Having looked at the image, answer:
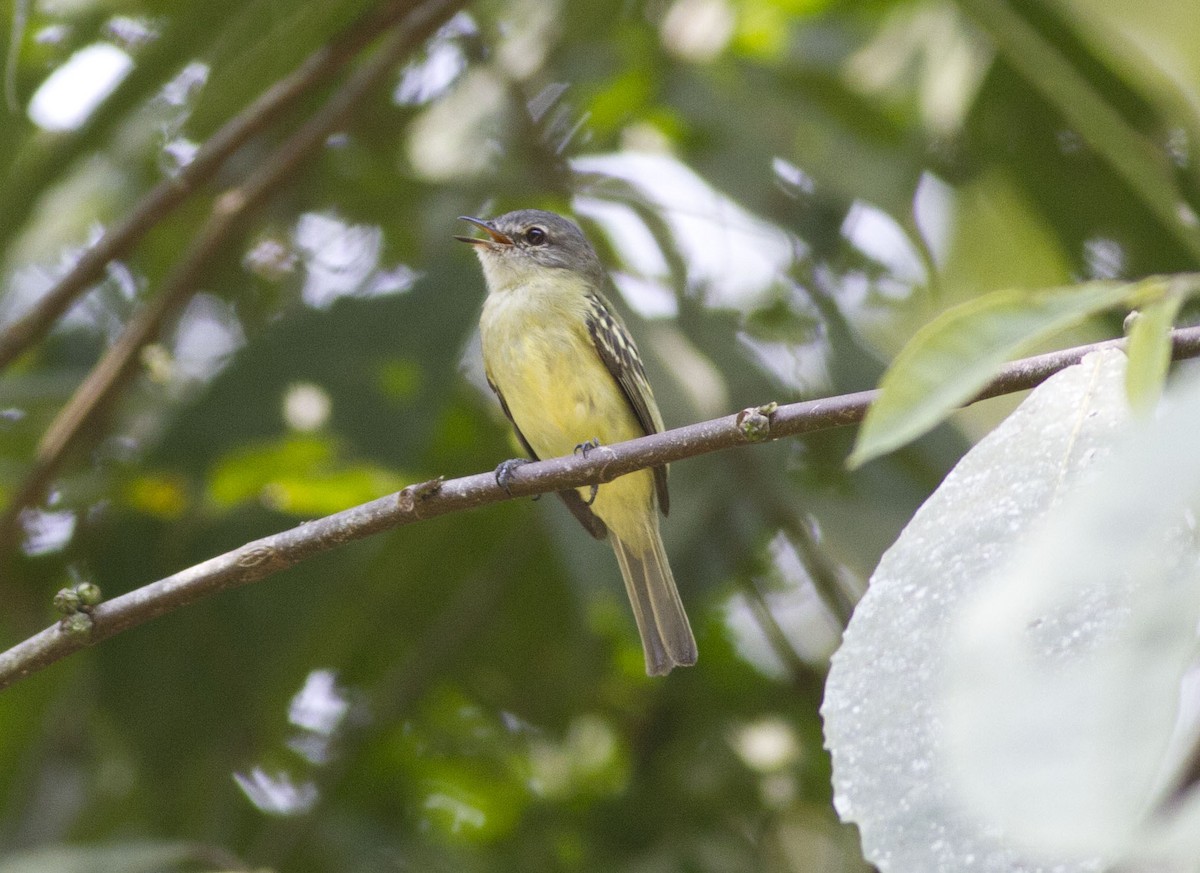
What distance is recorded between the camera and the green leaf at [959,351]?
3.56ft

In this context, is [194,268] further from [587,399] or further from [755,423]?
[755,423]

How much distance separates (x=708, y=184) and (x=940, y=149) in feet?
2.52

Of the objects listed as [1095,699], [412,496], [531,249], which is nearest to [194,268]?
[531,249]

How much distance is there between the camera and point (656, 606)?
4.14m

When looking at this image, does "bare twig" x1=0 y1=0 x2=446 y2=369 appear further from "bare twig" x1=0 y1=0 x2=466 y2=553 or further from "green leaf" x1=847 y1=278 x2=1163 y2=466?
"green leaf" x1=847 y1=278 x2=1163 y2=466

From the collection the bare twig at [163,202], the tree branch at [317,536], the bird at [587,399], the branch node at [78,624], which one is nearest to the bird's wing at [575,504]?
the bird at [587,399]

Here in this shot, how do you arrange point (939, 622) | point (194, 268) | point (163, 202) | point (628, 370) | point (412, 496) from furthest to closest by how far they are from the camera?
point (628, 370)
point (194, 268)
point (163, 202)
point (412, 496)
point (939, 622)

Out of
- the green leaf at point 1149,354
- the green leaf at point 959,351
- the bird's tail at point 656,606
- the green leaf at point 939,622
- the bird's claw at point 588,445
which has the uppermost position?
the green leaf at point 959,351

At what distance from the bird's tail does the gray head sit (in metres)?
1.11

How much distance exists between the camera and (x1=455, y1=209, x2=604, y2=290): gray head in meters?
4.95

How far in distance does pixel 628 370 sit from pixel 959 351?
3.25 meters

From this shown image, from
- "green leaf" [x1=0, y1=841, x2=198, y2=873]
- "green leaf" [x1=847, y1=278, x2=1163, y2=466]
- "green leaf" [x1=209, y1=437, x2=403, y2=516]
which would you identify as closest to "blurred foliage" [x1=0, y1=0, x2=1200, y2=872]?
"green leaf" [x1=209, y1=437, x2=403, y2=516]

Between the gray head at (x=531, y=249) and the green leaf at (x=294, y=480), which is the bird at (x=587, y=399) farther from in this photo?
the green leaf at (x=294, y=480)

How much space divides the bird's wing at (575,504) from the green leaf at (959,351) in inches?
113
